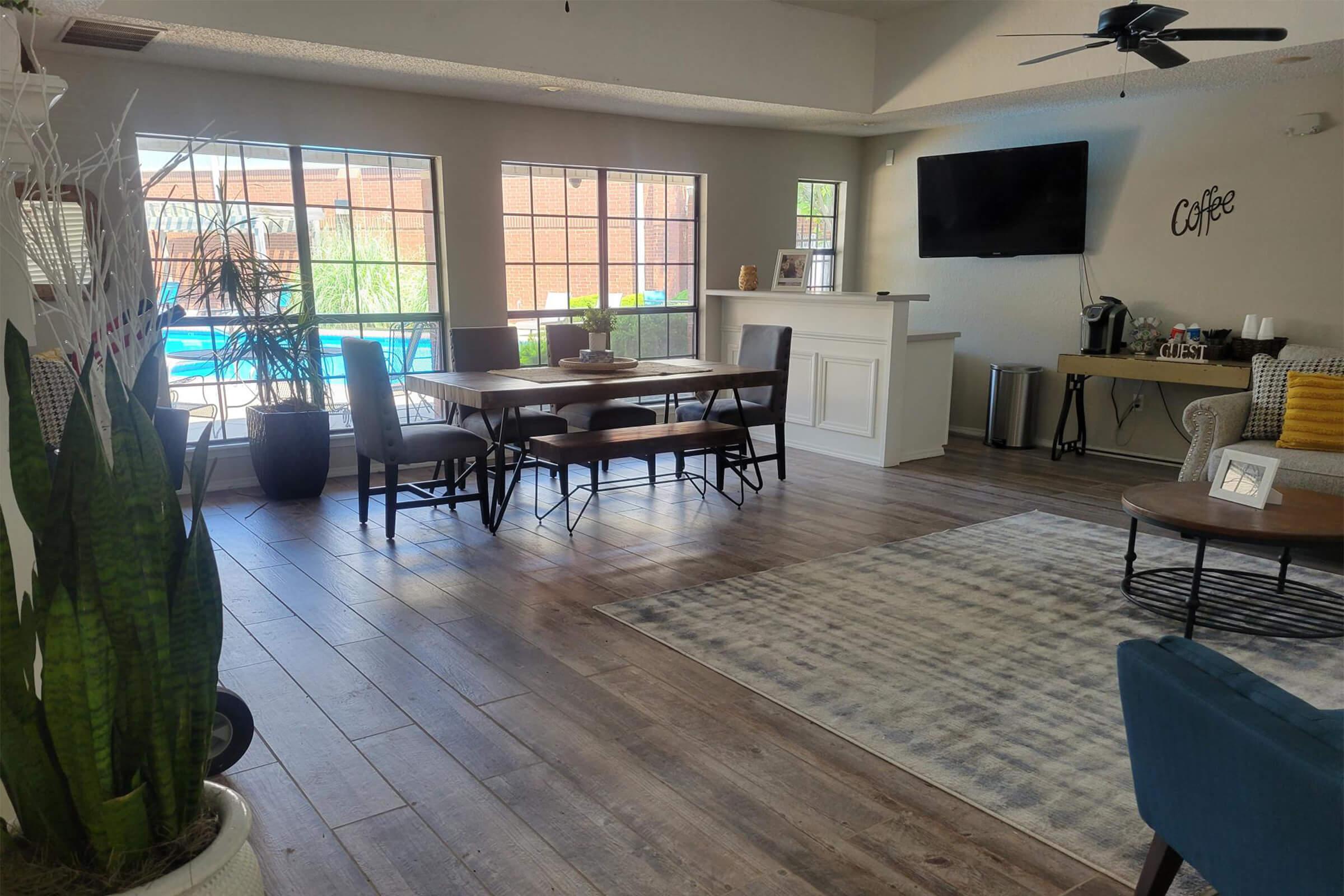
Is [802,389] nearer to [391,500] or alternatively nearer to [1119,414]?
[1119,414]

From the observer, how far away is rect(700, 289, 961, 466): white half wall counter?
19.9 ft

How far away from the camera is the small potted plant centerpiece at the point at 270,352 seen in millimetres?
4930

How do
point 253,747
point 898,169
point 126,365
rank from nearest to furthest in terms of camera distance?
point 126,365, point 253,747, point 898,169

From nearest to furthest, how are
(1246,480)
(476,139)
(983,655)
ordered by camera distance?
(983,655), (1246,480), (476,139)

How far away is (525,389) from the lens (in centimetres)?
440

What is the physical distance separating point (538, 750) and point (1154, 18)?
350cm

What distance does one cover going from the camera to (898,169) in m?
7.78

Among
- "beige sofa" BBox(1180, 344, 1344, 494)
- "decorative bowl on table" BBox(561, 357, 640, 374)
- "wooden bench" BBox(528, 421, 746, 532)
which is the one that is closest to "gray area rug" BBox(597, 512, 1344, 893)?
"beige sofa" BBox(1180, 344, 1344, 494)

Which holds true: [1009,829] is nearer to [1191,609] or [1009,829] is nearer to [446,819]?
[446,819]

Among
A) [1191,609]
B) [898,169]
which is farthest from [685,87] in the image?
[1191,609]

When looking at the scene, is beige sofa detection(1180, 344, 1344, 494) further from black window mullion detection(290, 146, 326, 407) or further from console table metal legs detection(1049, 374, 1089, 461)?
black window mullion detection(290, 146, 326, 407)

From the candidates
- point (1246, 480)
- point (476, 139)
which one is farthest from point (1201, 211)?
point (476, 139)

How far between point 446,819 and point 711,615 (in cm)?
150

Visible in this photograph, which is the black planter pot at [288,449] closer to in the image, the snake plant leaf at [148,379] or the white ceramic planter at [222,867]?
the snake plant leaf at [148,379]
